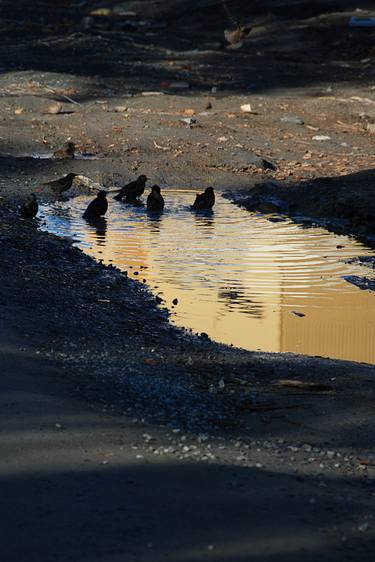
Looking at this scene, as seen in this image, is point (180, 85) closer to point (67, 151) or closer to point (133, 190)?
point (67, 151)

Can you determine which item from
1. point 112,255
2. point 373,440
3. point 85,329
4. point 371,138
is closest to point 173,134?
point 371,138

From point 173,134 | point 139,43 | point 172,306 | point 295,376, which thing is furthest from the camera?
point 139,43

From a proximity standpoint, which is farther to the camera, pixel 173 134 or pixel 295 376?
pixel 173 134

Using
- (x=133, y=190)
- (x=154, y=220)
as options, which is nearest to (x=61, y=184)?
(x=133, y=190)

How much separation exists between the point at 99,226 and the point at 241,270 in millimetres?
2667

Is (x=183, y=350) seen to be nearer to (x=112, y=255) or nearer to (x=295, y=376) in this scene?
(x=295, y=376)

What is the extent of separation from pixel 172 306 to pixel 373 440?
3.65 meters

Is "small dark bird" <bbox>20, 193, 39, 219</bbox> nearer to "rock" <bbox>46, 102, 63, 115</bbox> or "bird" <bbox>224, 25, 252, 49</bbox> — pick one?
"rock" <bbox>46, 102, 63, 115</bbox>

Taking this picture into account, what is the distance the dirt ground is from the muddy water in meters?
0.47

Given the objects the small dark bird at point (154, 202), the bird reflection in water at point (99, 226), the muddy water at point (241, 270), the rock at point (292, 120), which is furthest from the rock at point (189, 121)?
the bird reflection in water at point (99, 226)

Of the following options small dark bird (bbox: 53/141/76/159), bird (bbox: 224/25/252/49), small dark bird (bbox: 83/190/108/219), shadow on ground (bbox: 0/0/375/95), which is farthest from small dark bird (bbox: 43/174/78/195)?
bird (bbox: 224/25/252/49)

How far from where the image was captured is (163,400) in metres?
6.01

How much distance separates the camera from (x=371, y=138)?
18859 mm

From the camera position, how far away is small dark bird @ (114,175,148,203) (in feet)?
46.2
